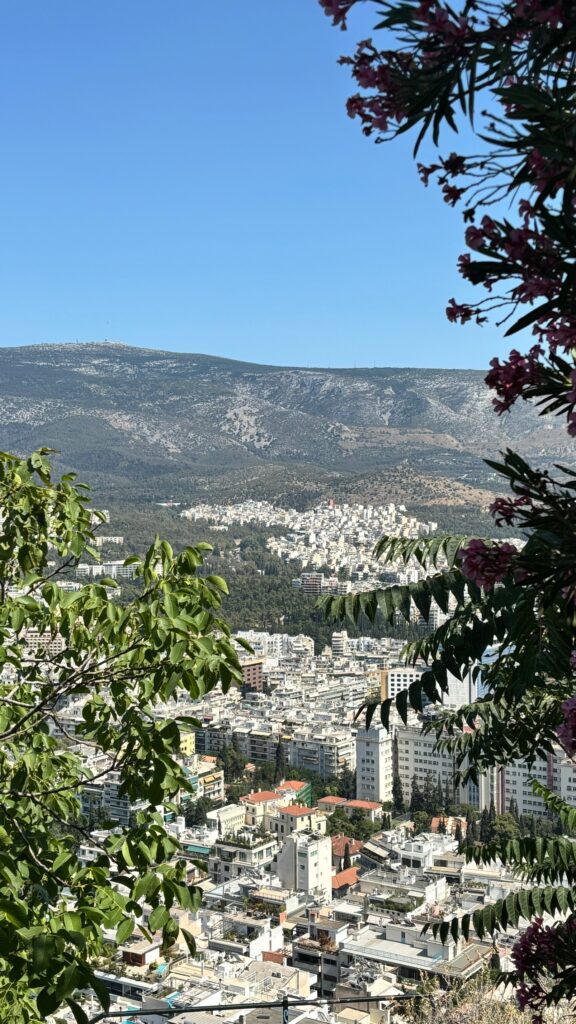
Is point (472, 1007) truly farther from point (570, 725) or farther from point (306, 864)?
point (306, 864)

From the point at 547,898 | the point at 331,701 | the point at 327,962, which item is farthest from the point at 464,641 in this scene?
the point at 331,701

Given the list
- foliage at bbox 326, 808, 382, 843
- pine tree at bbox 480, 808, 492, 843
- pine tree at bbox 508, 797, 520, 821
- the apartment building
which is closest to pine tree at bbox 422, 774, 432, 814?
foliage at bbox 326, 808, 382, 843

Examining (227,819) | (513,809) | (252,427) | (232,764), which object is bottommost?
(232,764)

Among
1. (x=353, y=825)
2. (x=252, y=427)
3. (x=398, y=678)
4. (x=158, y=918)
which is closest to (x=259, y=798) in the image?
(x=353, y=825)

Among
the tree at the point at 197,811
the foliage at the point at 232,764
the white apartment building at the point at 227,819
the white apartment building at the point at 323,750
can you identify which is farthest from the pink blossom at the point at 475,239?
the white apartment building at the point at 323,750

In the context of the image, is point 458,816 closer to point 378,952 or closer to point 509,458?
point 378,952

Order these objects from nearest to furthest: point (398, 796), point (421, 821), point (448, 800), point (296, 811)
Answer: point (296, 811)
point (421, 821)
point (448, 800)
point (398, 796)
